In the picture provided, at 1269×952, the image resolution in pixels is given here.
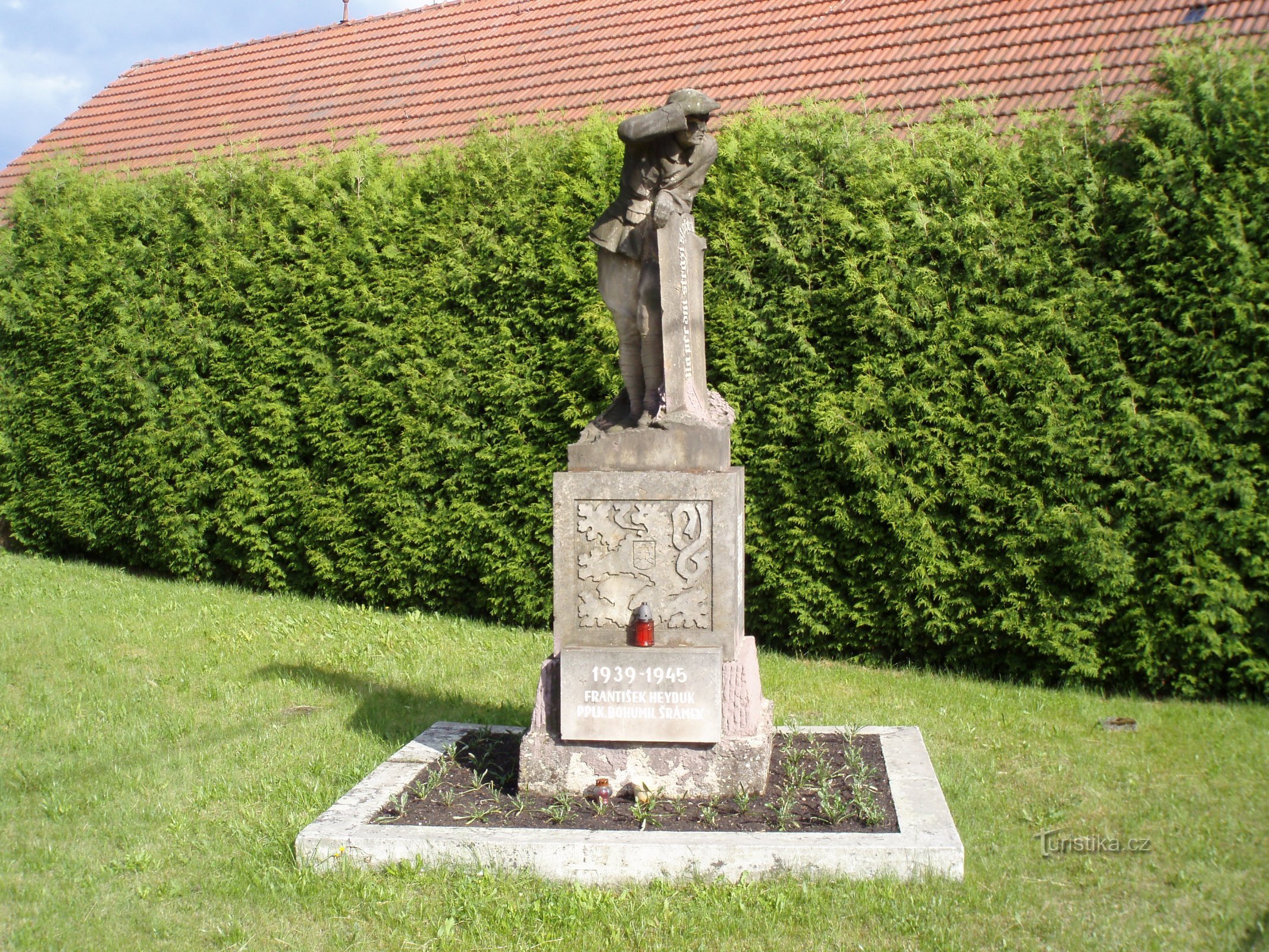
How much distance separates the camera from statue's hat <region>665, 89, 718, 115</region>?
4773mm

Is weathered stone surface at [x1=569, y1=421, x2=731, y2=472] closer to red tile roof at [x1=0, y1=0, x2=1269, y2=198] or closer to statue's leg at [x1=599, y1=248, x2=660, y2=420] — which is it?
statue's leg at [x1=599, y1=248, x2=660, y2=420]

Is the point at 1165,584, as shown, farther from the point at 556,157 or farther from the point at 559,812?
the point at 556,157

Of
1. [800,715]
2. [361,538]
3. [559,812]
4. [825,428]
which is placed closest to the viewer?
[559,812]

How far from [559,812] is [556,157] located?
5.58m

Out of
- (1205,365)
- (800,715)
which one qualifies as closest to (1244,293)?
(1205,365)

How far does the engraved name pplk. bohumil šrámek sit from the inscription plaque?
18 cm

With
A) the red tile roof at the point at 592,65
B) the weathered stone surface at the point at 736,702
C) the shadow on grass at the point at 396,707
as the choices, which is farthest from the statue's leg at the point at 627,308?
the red tile roof at the point at 592,65

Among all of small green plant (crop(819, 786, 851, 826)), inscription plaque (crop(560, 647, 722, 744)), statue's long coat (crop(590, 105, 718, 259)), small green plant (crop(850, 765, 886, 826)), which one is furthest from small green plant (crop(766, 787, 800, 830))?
statue's long coat (crop(590, 105, 718, 259))

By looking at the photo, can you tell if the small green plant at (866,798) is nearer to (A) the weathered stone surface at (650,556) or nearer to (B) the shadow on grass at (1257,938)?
(A) the weathered stone surface at (650,556)

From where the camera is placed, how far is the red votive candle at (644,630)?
4750 mm

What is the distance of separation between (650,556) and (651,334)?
3.16 ft

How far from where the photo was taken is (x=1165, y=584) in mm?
6637

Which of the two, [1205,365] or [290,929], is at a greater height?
[1205,365]

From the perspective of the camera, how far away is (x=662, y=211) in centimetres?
485
